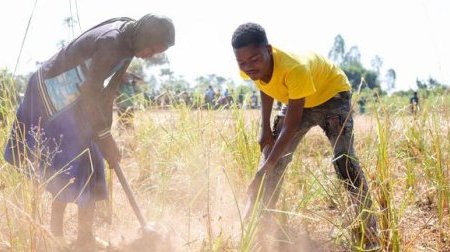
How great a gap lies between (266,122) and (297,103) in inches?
19.2

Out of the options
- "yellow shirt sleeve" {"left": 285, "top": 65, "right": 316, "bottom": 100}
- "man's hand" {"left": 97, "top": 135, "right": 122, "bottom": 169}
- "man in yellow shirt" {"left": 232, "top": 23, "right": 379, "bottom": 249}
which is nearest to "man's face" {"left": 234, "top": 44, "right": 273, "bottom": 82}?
"man in yellow shirt" {"left": 232, "top": 23, "right": 379, "bottom": 249}

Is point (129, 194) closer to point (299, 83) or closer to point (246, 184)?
point (246, 184)

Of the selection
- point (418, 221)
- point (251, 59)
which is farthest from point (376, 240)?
point (251, 59)

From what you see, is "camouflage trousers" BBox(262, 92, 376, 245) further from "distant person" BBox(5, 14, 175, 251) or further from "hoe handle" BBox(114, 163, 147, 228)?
"distant person" BBox(5, 14, 175, 251)

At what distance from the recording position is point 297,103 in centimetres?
203

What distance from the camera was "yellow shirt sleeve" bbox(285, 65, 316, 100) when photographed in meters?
2.01

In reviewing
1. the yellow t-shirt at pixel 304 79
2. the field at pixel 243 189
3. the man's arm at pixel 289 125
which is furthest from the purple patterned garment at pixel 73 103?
the man's arm at pixel 289 125

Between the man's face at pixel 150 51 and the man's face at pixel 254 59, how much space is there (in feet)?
1.30

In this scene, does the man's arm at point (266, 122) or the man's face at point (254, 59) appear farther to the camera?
the man's arm at point (266, 122)

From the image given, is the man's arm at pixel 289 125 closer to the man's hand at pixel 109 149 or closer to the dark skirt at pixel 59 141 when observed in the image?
the man's hand at pixel 109 149

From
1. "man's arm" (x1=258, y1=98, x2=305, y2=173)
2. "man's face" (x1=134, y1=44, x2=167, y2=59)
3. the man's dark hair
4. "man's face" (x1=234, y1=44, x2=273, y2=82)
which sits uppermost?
the man's dark hair

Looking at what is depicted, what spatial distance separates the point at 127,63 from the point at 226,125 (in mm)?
1299

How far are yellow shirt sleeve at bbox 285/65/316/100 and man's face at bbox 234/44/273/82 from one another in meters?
0.13

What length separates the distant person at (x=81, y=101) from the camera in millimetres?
2104
